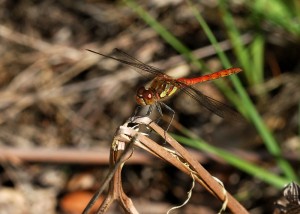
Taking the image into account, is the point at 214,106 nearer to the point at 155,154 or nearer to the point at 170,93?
the point at 170,93

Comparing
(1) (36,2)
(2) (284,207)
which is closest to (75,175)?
(1) (36,2)

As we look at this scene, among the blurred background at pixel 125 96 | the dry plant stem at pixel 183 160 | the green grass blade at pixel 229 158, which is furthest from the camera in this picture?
the blurred background at pixel 125 96

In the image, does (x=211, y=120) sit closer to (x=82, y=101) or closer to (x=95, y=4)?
(x=82, y=101)

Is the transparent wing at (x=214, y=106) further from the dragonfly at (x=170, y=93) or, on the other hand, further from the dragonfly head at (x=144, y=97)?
the dragonfly head at (x=144, y=97)

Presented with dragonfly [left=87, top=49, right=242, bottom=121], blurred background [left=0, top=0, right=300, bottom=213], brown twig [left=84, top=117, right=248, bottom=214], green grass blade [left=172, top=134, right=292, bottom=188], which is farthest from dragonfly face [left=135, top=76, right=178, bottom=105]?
brown twig [left=84, top=117, right=248, bottom=214]

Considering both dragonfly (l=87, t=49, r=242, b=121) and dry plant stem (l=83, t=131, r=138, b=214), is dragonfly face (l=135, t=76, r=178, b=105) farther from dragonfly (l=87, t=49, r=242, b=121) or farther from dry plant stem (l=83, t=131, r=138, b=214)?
dry plant stem (l=83, t=131, r=138, b=214)

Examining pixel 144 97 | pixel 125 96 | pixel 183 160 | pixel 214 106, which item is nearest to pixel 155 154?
pixel 183 160

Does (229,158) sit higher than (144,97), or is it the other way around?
(144,97)

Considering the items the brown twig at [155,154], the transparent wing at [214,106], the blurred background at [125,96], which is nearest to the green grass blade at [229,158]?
the transparent wing at [214,106]
